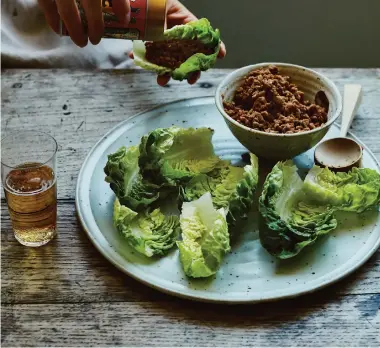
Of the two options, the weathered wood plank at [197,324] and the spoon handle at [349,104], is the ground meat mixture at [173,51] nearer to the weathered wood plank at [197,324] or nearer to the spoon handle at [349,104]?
the spoon handle at [349,104]

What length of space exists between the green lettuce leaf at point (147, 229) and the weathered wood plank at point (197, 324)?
3.9 inches

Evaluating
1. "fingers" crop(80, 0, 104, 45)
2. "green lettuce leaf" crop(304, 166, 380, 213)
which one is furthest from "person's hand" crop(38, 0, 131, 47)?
"green lettuce leaf" crop(304, 166, 380, 213)

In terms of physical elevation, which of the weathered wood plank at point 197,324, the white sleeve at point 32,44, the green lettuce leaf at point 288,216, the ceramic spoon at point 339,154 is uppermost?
the green lettuce leaf at point 288,216

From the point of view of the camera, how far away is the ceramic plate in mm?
962

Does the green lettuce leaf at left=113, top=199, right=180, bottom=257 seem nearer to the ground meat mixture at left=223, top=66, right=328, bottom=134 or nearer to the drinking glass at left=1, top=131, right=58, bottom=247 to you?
the drinking glass at left=1, top=131, right=58, bottom=247

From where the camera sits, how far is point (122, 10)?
111 cm

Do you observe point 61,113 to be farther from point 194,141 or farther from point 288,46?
point 288,46

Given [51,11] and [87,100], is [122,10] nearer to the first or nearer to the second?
[51,11]

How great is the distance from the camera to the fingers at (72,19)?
1097 mm

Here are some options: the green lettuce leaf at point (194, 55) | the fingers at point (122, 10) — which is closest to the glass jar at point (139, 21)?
the fingers at point (122, 10)

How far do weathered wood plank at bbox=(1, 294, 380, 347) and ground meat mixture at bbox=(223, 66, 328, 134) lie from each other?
1.14 ft

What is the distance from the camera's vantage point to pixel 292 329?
924 millimetres

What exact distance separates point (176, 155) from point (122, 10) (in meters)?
0.29

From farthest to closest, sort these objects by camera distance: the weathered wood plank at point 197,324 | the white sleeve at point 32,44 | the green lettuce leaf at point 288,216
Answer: the white sleeve at point 32,44 → the green lettuce leaf at point 288,216 → the weathered wood plank at point 197,324
